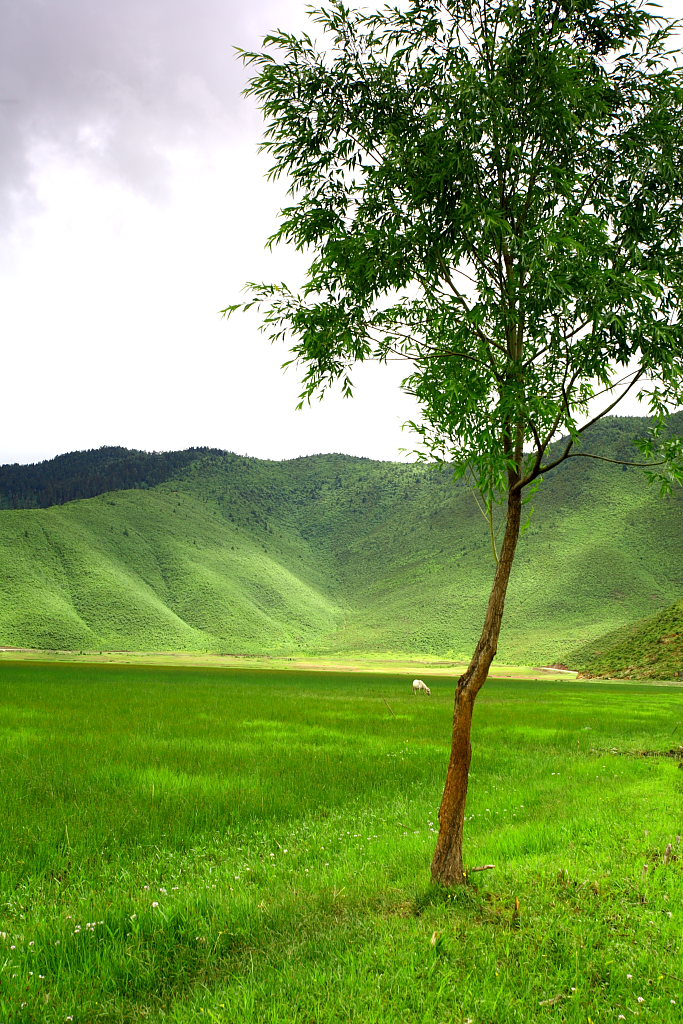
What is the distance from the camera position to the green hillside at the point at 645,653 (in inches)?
3164

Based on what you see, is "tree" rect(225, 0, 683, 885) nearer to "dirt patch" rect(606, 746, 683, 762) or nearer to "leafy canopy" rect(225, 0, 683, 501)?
"leafy canopy" rect(225, 0, 683, 501)

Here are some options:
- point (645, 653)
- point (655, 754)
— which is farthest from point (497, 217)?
point (645, 653)

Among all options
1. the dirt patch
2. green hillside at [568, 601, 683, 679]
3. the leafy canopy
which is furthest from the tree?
green hillside at [568, 601, 683, 679]

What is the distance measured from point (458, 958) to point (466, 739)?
2.74 metres

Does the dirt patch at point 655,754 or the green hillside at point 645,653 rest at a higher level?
the dirt patch at point 655,754

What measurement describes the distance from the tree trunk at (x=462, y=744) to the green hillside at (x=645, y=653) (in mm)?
78785

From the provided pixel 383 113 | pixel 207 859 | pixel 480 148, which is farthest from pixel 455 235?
pixel 207 859

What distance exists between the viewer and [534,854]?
33.6 ft

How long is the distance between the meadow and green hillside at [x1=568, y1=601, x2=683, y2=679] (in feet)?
226

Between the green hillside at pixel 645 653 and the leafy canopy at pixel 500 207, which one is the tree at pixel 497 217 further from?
the green hillside at pixel 645 653

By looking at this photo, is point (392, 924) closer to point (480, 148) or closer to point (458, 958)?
point (458, 958)

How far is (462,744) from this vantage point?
890cm

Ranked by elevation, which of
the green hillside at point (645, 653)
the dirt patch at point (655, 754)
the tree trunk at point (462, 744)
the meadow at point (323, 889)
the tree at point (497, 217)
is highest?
the tree at point (497, 217)

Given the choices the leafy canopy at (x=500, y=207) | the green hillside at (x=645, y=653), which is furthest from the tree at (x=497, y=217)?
the green hillside at (x=645, y=653)
